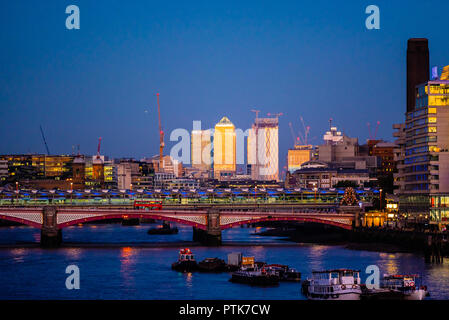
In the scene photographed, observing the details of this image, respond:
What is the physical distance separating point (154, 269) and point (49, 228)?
31707 millimetres

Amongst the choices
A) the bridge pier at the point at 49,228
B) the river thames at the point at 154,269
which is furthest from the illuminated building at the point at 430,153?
the bridge pier at the point at 49,228

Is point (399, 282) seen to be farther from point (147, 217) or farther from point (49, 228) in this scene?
point (49, 228)

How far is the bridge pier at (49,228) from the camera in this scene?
391 ft

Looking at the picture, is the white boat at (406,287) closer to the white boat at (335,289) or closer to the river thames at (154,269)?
the river thames at (154,269)

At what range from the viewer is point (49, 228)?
120m

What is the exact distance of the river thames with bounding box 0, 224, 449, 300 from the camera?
7600 cm

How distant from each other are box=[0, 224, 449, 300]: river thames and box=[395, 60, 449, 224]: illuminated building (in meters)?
14.8

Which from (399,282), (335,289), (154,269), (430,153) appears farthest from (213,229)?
(335,289)

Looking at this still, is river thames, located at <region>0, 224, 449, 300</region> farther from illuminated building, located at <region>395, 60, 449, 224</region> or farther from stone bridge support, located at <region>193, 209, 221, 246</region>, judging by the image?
illuminated building, located at <region>395, 60, 449, 224</region>

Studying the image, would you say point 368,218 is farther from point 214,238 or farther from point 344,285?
point 344,285

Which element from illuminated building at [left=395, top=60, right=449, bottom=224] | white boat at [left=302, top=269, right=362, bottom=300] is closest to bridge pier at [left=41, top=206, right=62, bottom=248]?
illuminated building at [left=395, top=60, right=449, bottom=224]

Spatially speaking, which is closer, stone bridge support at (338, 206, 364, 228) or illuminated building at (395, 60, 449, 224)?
illuminated building at (395, 60, 449, 224)

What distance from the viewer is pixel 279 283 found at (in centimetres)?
8244
